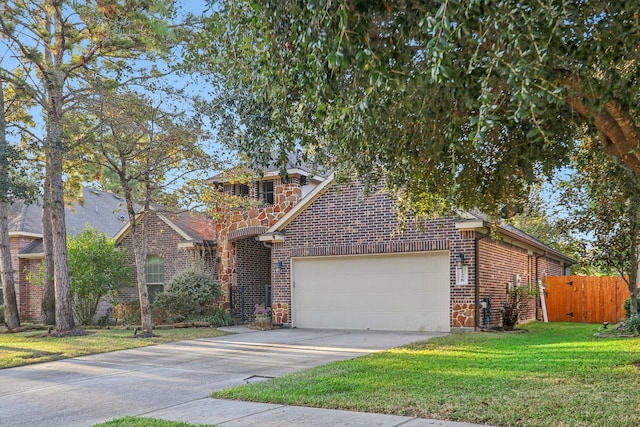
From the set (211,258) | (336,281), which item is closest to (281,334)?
(336,281)

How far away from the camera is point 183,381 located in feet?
29.8

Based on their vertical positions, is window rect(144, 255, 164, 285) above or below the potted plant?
above

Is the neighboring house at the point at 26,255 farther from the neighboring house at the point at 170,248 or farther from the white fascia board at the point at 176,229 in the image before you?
the white fascia board at the point at 176,229

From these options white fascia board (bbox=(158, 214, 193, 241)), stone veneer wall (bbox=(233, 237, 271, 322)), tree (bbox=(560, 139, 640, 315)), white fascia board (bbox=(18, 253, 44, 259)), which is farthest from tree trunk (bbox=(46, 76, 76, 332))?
tree (bbox=(560, 139, 640, 315))

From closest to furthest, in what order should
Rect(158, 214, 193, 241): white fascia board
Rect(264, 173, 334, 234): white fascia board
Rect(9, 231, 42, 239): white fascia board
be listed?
Rect(264, 173, 334, 234): white fascia board, Rect(158, 214, 193, 241): white fascia board, Rect(9, 231, 42, 239): white fascia board

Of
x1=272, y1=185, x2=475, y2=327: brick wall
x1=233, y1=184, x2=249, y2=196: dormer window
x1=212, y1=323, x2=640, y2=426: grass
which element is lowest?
x1=212, y1=323, x2=640, y2=426: grass

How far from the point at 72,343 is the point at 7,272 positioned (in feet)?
18.4

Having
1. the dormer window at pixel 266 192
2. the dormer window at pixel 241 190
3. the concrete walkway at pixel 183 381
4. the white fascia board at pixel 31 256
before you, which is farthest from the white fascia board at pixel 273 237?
the white fascia board at pixel 31 256

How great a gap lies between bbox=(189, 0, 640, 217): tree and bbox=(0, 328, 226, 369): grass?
23.4 ft

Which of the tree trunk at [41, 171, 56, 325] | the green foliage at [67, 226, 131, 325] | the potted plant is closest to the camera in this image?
the potted plant

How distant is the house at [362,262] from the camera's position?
15.5 m

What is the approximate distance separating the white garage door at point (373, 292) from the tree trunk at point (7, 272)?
351 inches

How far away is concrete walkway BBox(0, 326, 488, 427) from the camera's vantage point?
649cm

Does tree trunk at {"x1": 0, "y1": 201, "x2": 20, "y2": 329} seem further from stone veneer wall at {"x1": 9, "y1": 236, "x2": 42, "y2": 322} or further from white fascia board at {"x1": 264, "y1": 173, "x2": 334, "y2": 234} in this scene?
white fascia board at {"x1": 264, "y1": 173, "x2": 334, "y2": 234}
